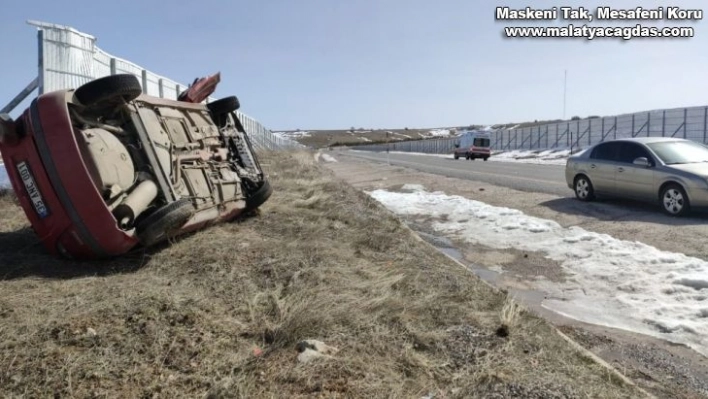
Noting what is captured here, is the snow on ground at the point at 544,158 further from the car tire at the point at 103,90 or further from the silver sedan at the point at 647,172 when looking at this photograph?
the car tire at the point at 103,90

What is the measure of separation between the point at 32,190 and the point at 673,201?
10368 millimetres

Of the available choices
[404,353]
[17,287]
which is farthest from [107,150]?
[404,353]

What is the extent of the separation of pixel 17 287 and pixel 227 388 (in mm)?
2305

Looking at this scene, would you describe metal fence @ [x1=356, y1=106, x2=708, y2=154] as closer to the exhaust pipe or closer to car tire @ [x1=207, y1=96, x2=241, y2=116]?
car tire @ [x1=207, y1=96, x2=241, y2=116]

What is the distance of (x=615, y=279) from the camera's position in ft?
21.2

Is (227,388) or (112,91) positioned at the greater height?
(112,91)

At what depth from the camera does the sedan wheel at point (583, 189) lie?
12.6m

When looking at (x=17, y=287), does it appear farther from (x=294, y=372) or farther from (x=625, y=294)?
(x=625, y=294)

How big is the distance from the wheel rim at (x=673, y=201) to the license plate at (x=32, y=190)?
10.2 metres

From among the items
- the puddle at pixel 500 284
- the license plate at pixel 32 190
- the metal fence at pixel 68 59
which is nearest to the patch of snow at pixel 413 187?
the puddle at pixel 500 284

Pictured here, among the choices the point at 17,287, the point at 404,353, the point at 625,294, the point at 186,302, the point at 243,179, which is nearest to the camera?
the point at 404,353

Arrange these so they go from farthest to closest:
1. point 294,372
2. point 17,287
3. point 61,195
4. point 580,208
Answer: point 580,208, point 61,195, point 17,287, point 294,372

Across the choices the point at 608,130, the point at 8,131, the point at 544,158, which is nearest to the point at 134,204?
the point at 8,131

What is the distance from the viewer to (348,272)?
5.11 m
